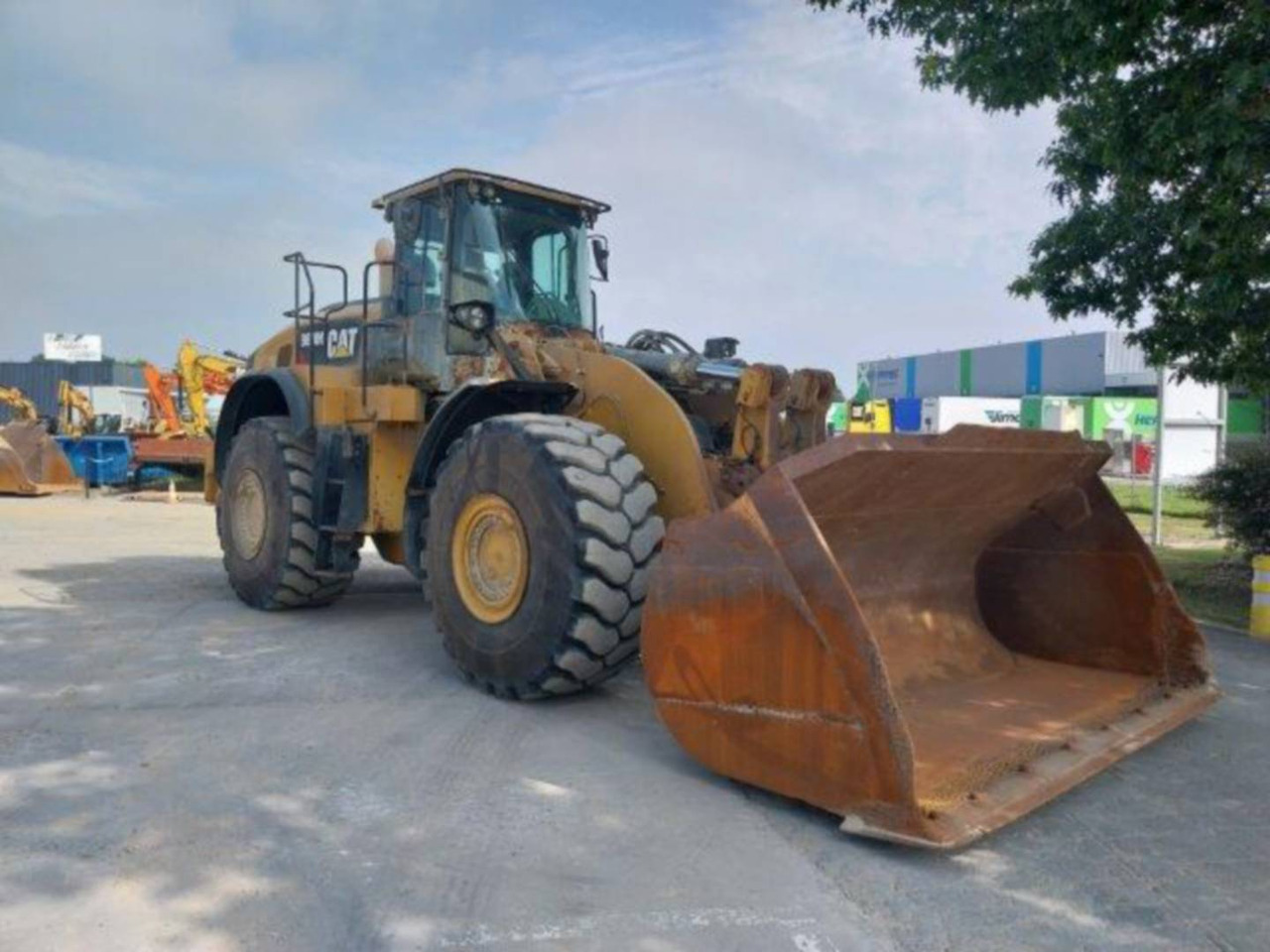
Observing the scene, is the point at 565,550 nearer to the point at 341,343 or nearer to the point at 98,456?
the point at 341,343

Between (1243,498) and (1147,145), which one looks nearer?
(1147,145)

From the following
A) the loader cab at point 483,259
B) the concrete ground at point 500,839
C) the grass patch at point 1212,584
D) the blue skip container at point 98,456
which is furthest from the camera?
the blue skip container at point 98,456

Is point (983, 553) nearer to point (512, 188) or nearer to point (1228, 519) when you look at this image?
point (512, 188)

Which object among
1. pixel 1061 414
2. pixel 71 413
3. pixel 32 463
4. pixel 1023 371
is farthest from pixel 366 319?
pixel 1023 371

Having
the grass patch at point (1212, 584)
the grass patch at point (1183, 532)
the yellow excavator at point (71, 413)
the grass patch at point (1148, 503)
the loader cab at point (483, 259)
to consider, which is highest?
the loader cab at point (483, 259)

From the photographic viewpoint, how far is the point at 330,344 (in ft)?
27.0

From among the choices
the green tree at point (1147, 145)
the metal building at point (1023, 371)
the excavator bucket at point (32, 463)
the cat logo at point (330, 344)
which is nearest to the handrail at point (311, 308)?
the cat logo at point (330, 344)

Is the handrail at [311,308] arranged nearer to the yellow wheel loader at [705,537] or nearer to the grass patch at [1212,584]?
the yellow wheel loader at [705,537]

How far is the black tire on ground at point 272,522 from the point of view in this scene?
780 centimetres

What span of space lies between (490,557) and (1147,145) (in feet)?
16.5

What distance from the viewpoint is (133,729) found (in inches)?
203

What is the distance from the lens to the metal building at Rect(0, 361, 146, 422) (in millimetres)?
51562

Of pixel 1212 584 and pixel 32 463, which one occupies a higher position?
pixel 32 463

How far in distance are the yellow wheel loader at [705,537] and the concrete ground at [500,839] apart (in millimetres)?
216
